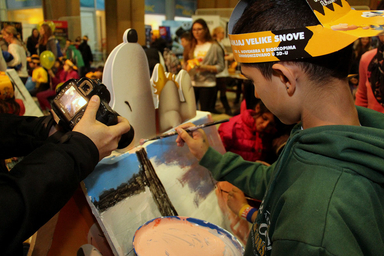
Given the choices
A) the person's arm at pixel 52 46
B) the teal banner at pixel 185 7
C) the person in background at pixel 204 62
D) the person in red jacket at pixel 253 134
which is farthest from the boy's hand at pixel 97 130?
the teal banner at pixel 185 7

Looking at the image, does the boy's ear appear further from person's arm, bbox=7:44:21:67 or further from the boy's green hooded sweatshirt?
person's arm, bbox=7:44:21:67

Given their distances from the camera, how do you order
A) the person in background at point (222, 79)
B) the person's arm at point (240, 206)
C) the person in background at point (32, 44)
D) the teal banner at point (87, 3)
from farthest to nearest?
1. the person in background at point (222, 79)
2. the person in background at point (32, 44)
3. the teal banner at point (87, 3)
4. the person's arm at point (240, 206)

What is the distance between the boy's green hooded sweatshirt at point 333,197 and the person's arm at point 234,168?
38 cm

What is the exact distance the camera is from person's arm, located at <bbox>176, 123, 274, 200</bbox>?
1.00 m

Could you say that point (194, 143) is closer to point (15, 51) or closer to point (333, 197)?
point (333, 197)

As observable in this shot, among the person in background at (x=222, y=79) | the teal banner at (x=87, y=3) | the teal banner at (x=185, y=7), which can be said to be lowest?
A: the person in background at (x=222, y=79)

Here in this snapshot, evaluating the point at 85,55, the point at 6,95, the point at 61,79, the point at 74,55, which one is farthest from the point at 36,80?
the point at 6,95

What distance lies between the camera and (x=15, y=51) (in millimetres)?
3223

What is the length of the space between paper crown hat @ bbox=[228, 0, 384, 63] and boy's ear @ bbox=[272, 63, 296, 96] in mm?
21

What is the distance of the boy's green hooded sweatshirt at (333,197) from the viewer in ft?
1.60

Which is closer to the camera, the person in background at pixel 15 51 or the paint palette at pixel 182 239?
the paint palette at pixel 182 239

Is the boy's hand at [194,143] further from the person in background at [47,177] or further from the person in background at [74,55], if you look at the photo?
the person in background at [74,55]

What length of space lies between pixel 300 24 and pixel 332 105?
198 mm

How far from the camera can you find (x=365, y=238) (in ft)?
1.65
